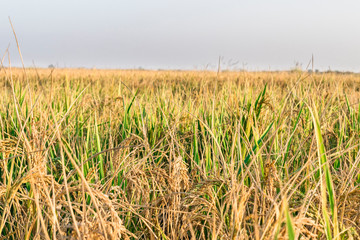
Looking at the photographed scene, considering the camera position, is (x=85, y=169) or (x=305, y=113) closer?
(x=85, y=169)

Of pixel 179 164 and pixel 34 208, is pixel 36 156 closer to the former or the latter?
pixel 34 208

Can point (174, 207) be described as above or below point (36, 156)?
below

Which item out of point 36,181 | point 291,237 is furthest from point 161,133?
point 291,237

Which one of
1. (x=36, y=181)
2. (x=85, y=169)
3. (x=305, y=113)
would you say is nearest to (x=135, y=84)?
(x=305, y=113)

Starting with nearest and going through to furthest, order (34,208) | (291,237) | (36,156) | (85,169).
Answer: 1. (291,237)
2. (36,156)
3. (34,208)
4. (85,169)

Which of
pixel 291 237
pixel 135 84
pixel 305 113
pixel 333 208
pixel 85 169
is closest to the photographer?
pixel 291 237

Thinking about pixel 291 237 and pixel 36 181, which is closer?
pixel 291 237

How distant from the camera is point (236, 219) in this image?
2.09 feet

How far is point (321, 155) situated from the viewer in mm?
636

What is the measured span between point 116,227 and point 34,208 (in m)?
0.48

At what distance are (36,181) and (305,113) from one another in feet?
5.73

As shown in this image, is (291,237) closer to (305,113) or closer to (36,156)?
(36,156)

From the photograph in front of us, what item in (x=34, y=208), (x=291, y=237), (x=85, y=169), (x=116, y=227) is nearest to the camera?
(x=291, y=237)

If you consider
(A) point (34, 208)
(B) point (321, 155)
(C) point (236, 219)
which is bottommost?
(A) point (34, 208)
